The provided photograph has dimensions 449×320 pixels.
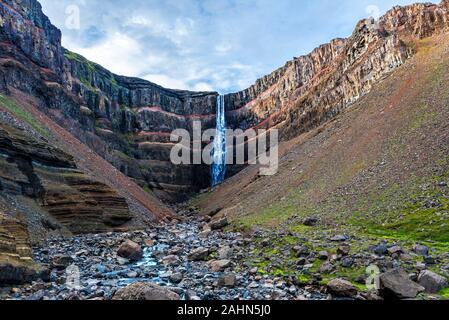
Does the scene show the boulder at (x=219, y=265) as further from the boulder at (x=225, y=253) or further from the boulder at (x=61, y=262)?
the boulder at (x=61, y=262)

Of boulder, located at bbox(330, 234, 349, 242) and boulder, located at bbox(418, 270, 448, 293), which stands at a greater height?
boulder, located at bbox(330, 234, 349, 242)

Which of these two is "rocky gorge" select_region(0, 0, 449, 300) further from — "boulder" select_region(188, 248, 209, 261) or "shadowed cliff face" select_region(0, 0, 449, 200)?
"shadowed cliff face" select_region(0, 0, 449, 200)

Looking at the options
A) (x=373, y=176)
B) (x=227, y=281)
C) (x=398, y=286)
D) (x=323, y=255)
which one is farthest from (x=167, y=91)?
(x=398, y=286)

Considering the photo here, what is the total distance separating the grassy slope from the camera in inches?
869

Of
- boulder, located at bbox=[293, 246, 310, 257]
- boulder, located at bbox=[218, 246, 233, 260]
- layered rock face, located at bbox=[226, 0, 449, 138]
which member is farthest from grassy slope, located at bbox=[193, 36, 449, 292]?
layered rock face, located at bbox=[226, 0, 449, 138]

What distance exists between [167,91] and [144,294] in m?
105

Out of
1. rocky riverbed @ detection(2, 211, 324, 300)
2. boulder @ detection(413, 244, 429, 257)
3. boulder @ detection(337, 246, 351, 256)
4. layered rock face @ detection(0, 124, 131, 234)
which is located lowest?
rocky riverbed @ detection(2, 211, 324, 300)

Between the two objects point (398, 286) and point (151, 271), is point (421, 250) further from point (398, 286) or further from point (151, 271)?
point (151, 271)

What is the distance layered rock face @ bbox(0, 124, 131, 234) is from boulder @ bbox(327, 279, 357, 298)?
76.8 ft

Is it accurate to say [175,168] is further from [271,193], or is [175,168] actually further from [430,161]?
[430,161]

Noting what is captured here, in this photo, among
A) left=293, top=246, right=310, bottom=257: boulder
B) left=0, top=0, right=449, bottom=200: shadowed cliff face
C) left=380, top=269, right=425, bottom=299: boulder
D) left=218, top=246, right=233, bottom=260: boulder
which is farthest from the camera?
left=0, top=0, right=449, bottom=200: shadowed cliff face

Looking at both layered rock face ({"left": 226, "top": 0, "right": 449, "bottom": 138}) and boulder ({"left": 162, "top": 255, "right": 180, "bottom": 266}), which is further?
layered rock face ({"left": 226, "top": 0, "right": 449, "bottom": 138})

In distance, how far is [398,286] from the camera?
1201cm
